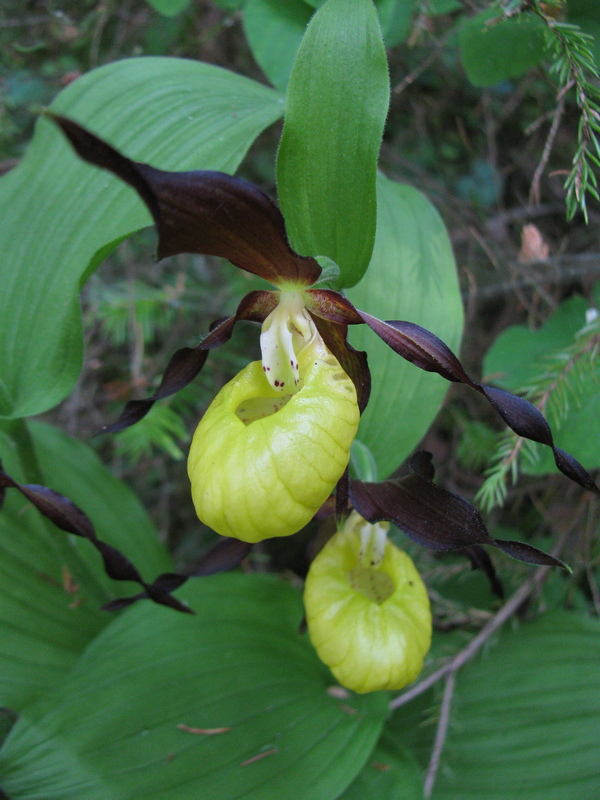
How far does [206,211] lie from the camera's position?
32.0 inches

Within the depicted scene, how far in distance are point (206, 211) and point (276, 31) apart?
97 centimetres

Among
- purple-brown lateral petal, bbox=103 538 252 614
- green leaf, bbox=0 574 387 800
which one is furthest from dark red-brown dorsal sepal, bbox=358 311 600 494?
green leaf, bbox=0 574 387 800

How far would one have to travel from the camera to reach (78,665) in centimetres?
129

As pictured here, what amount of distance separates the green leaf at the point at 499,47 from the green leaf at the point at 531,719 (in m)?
1.38

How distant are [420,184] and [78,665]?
1.97 meters

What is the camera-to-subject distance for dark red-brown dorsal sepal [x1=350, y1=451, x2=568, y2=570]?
1007 millimetres

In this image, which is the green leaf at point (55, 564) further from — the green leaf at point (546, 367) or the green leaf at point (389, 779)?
the green leaf at point (546, 367)

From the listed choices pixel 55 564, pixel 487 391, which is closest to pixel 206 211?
pixel 487 391

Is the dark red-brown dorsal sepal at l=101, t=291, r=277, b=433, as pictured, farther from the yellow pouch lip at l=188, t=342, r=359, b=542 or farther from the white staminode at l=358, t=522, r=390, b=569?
the white staminode at l=358, t=522, r=390, b=569

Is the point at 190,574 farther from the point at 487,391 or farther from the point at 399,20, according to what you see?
the point at 399,20

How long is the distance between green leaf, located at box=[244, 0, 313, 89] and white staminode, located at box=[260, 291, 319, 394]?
758mm

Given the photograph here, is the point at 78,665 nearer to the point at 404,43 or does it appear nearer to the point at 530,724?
the point at 530,724

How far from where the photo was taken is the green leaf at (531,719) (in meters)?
1.21

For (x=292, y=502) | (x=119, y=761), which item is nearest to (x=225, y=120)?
(x=292, y=502)
